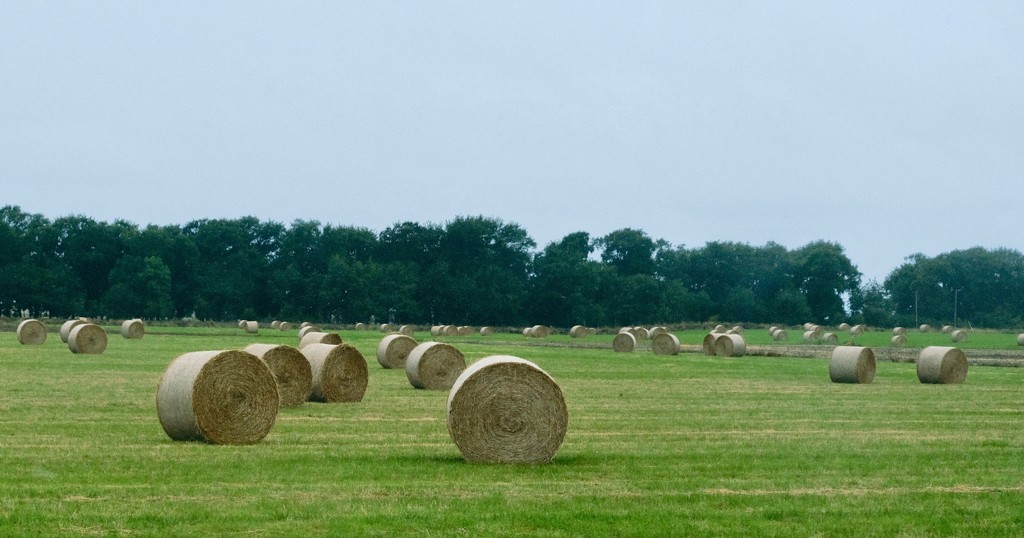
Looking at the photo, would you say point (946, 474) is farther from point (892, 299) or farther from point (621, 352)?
point (892, 299)

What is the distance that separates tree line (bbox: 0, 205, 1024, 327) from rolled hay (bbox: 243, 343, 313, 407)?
91118 mm

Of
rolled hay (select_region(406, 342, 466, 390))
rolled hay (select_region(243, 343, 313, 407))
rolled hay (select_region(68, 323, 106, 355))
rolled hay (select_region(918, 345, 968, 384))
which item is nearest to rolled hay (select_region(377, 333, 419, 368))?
rolled hay (select_region(406, 342, 466, 390))

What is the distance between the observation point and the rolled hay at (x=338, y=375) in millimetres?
25734

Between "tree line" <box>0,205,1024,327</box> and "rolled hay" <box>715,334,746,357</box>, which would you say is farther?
"tree line" <box>0,205,1024,327</box>

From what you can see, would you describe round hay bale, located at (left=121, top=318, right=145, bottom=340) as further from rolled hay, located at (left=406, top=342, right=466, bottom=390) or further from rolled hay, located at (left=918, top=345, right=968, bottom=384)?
rolled hay, located at (left=918, top=345, right=968, bottom=384)

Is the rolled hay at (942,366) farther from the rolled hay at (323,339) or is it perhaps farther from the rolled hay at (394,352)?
the rolled hay at (323,339)

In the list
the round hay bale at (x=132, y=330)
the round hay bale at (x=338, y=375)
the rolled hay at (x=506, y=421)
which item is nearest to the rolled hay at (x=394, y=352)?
the round hay bale at (x=338, y=375)

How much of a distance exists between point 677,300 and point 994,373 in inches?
3512

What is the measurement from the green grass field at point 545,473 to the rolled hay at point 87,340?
2136 cm

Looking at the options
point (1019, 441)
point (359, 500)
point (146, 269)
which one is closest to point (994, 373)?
point (1019, 441)

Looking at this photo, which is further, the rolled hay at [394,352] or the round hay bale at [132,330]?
the round hay bale at [132,330]

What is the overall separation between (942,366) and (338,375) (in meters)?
16.5

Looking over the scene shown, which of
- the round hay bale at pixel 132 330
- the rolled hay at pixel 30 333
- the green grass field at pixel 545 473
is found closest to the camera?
the green grass field at pixel 545 473

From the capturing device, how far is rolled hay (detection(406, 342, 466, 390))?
30.7m
